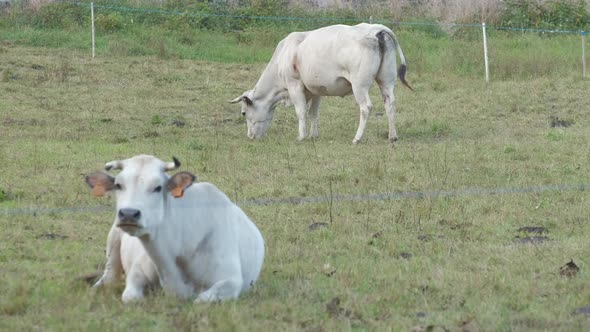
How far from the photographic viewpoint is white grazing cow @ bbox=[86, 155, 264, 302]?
23.1 ft

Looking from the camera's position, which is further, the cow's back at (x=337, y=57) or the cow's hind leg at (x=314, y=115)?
the cow's hind leg at (x=314, y=115)

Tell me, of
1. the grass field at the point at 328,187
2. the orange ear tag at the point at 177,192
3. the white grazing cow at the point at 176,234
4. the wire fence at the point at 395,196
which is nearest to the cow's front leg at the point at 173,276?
the white grazing cow at the point at 176,234

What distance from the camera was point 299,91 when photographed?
18.3 m

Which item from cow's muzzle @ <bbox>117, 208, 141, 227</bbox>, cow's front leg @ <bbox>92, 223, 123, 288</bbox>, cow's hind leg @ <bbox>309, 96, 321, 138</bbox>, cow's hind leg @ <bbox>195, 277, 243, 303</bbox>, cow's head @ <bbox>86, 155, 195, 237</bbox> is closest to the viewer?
cow's muzzle @ <bbox>117, 208, 141, 227</bbox>

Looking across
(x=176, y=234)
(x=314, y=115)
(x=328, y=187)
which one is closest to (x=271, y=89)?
(x=314, y=115)

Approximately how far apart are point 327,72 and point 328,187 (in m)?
5.11

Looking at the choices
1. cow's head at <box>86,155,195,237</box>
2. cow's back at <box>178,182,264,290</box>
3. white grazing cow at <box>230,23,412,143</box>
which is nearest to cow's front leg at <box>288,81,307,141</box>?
white grazing cow at <box>230,23,412,143</box>

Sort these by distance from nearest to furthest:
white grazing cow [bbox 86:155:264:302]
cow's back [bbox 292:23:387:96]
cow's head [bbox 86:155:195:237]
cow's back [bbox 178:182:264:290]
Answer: cow's head [bbox 86:155:195:237] → white grazing cow [bbox 86:155:264:302] → cow's back [bbox 178:182:264:290] → cow's back [bbox 292:23:387:96]

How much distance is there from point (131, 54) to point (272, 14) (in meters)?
5.21

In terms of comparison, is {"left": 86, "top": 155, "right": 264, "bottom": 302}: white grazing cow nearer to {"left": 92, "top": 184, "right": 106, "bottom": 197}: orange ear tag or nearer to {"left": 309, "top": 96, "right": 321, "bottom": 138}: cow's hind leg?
{"left": 92, "top": 184, "right": 106, "bottom": 197}: orange ear tag

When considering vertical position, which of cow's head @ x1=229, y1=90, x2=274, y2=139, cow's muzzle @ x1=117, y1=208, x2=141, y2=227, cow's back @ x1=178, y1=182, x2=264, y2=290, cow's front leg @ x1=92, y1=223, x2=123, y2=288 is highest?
cow's muzzle @ x1=117, y1=208, x2=141, y2=227

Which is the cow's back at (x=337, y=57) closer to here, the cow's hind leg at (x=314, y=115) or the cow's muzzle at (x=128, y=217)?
the cow's hind leg at (x=314, y=115)

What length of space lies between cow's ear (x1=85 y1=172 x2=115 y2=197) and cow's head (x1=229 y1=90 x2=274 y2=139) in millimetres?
10720

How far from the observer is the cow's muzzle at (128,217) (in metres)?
6.79
